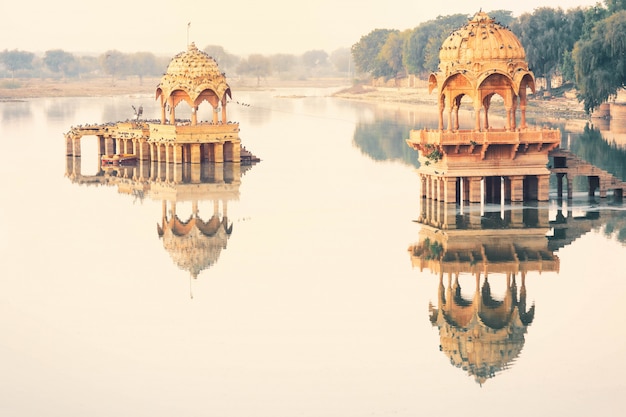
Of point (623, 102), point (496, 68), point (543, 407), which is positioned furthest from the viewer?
point (623, 102)

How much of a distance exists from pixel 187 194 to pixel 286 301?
24699mm

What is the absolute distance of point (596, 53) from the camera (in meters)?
93.2

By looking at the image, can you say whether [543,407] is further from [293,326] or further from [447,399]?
[293,326]

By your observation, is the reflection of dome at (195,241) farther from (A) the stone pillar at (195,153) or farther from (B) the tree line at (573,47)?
(B) the tree line at (573,47)

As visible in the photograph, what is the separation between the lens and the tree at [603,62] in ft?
302

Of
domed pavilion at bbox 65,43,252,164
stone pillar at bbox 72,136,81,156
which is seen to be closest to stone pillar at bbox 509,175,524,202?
domed pavilion at bbox 65,43,252,164

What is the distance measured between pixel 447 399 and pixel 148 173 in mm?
43682

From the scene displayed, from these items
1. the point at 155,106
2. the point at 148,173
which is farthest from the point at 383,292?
the point at 155,106

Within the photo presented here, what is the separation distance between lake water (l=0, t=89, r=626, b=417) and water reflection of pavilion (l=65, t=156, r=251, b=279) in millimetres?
192

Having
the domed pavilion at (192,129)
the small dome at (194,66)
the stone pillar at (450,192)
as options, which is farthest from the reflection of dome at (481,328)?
the small dome at (194,66)

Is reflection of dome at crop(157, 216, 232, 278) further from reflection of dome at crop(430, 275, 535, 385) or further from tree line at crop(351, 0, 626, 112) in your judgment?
tree line at crop(351, 0, 626, 112)

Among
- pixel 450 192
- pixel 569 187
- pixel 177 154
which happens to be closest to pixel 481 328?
pixel 450 192

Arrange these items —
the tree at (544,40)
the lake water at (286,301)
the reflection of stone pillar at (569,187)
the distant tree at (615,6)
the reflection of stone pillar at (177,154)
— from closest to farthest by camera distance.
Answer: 1. the lake water at (286,301)
2. the reflection of stone pillar at (569,187)
3. the reflection of stone pillar at (177,154)
4. the distant tree at (615,6)
5. the tree at (544,40)

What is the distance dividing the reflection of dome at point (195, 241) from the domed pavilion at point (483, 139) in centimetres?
786
